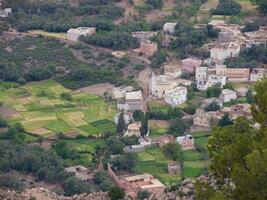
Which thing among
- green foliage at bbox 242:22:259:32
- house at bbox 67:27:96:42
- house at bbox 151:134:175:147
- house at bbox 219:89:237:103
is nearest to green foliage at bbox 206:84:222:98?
house at bbox 219:89:237:103

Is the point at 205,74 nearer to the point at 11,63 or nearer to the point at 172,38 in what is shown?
the point at 172,38

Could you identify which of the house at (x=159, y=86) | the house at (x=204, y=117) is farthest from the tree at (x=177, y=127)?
the house at (x=159, y=86)

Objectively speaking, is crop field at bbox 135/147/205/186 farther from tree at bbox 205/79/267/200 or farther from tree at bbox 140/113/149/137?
tree at bbox 205/79/267/200

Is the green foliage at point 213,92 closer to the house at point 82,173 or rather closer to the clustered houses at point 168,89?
the clustered houses at point 168,89

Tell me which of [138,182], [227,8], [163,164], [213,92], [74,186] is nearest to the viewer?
[74,186]

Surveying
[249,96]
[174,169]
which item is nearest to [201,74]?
[249,96]

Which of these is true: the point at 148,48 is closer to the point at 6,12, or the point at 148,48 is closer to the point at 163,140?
the point at 6,12
